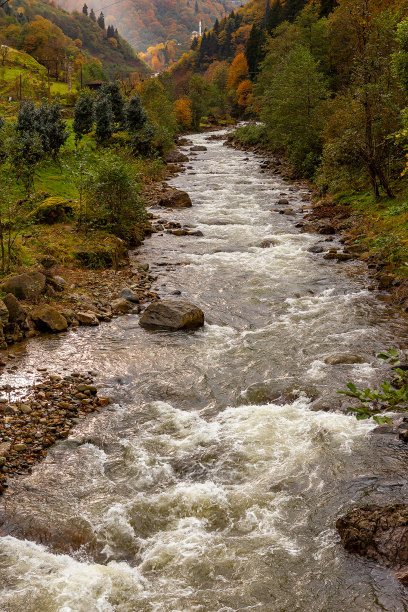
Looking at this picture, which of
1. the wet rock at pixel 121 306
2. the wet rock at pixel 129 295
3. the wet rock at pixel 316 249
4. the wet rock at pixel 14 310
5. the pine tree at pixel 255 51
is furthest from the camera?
the pine tree at pixel 255 51

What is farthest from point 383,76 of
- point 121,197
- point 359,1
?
point 121,197

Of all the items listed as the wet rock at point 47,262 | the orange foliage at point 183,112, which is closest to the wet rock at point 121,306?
the wet rock at point 47,262

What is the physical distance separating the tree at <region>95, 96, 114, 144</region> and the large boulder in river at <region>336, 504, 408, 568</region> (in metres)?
39.1

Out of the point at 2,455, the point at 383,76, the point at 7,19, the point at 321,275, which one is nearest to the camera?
the point at 2,455

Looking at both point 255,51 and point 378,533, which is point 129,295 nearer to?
point 378,533

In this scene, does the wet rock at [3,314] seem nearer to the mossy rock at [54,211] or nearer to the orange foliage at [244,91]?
the mossy rock at [54,211]

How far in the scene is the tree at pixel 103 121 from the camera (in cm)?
3984

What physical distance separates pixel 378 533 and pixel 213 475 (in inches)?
111

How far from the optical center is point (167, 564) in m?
6.64

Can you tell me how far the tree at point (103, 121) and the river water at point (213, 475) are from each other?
1183 inches

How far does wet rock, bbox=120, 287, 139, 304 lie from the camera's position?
1597cm

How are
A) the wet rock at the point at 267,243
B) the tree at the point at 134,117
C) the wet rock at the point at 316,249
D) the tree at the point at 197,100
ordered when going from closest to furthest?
the wet rock at the point at 316,249 < the wet rock at the point at 267,243 < the tree at the point at 134,117 < the tree at the point at 197,100

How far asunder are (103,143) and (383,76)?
2469cm

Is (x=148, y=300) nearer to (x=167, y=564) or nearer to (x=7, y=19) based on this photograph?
(x=167, y=564)
